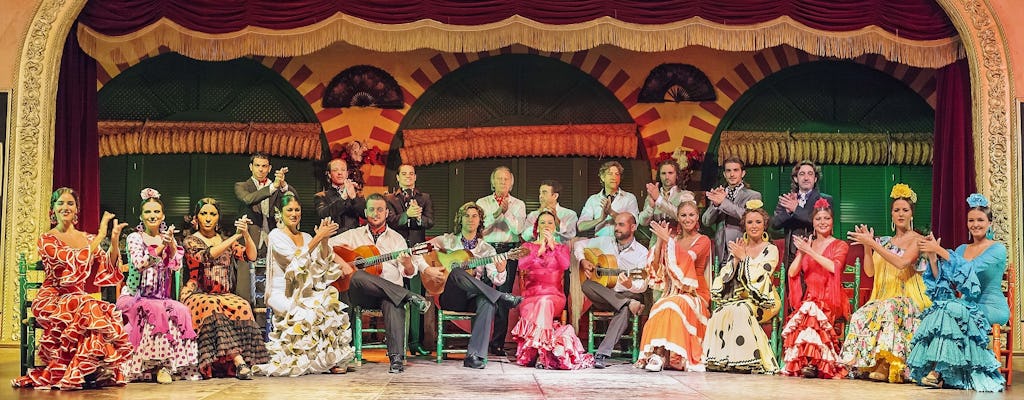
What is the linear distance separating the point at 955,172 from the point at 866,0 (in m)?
1.35

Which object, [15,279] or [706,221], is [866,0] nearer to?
[706,221]

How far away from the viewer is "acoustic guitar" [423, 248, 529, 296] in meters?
8.38

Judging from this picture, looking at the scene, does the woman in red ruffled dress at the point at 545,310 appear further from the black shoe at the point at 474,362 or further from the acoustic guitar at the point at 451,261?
the black shoe at the point at 474,362

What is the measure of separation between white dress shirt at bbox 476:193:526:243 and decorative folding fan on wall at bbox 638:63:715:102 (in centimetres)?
160

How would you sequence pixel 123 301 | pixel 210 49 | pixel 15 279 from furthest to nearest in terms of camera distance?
pixel 210 49 < pixel 15 279 < pixel 123 301

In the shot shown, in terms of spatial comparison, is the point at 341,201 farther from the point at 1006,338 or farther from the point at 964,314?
the point at 1006,338

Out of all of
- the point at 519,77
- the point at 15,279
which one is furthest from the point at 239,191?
the point at 519,77

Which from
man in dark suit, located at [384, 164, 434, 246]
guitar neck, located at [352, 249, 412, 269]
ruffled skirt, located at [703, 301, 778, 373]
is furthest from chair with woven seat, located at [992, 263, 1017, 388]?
man in dark suit, located at [384, 164, 434, 246]

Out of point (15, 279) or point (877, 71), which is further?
point (877, 71)

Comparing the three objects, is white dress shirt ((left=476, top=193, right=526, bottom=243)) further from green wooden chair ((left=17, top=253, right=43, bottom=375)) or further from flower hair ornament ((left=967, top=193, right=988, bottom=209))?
flower hair ornament ((left=967, top=193, right=988, bottom=209))

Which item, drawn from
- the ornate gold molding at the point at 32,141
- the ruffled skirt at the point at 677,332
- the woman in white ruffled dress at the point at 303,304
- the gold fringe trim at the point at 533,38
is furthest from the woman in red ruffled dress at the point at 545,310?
the ornate gold molding at the point at 32,141

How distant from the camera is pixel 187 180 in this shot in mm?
10312

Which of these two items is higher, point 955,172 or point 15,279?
point 955,172

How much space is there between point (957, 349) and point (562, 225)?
3.22 meters
